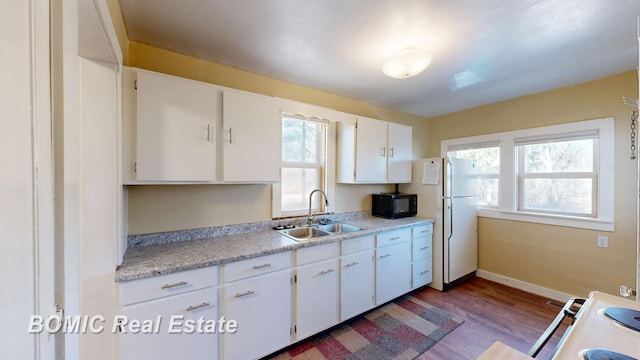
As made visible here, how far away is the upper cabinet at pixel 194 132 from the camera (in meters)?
1.56

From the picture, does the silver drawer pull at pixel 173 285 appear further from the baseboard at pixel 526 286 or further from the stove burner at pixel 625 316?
the baseboard at pixel 526 286

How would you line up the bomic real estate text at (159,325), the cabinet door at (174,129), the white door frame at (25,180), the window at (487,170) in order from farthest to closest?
the window at (487,170) < the cabinet door at (174,129) < the bomic real estate text at (159,325) < the white door frame at (25,180)

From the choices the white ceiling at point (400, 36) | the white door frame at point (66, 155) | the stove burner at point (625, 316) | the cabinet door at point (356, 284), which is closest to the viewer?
the white door frame at point (66, 155)

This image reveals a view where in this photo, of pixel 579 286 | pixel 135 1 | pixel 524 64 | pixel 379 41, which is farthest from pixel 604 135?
pixel 135 1

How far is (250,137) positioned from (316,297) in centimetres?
144

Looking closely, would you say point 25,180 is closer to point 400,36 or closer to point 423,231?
point 400,36

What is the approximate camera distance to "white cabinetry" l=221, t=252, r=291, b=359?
1626mm

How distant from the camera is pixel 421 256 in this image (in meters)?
2.96

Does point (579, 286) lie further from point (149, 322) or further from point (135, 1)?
point (135, 1)

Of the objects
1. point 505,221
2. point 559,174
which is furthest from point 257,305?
point 559,174

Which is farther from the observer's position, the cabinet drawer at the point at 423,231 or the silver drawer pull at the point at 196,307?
the cabinet drawer at the point at 423,231

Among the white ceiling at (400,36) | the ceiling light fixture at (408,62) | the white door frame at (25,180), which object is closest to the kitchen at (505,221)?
the white ceiling at (400,36)

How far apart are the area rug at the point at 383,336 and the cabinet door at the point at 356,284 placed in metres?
0.14

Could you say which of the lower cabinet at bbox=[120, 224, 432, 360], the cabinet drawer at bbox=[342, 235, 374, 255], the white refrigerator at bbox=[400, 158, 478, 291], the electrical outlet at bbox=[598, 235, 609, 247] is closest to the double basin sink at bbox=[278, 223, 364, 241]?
the cabinet drawer at bbox=[342, 235, 374, 255]
